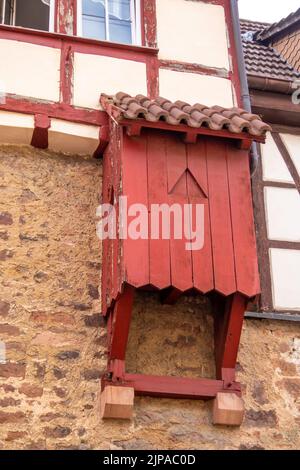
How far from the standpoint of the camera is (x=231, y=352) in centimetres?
618

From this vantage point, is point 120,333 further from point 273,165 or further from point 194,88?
point 273,165

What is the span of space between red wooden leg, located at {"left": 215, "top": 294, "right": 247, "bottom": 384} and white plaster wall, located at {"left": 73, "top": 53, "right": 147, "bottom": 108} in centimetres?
202

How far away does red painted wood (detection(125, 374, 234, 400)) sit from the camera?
5949 mm

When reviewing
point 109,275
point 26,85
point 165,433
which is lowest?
point 165,433

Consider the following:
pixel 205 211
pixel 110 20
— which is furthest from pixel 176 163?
pixel 110 20

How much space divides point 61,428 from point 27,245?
144 centimetres

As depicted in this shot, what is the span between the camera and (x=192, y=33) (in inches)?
290

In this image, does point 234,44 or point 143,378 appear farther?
point 234,44

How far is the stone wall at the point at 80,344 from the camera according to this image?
19.2 feet

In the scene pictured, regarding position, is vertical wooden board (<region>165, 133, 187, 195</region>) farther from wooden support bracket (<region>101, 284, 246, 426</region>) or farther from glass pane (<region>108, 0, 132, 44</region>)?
glass pane (<region>108, 0, 132, 44</region>)

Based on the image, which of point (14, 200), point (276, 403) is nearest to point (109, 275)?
point (14, 200)

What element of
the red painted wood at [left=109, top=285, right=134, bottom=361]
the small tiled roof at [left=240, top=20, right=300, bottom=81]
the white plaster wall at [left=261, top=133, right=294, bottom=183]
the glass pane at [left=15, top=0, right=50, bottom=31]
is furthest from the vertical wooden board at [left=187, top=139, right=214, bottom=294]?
the glass pane at [left=15, top=0, right=50, bottom=31]

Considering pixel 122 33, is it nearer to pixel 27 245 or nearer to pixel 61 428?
pixel 27 245

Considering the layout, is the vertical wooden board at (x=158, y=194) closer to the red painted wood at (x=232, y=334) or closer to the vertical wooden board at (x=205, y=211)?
the vertical wooden board at (x=205, y=211)
